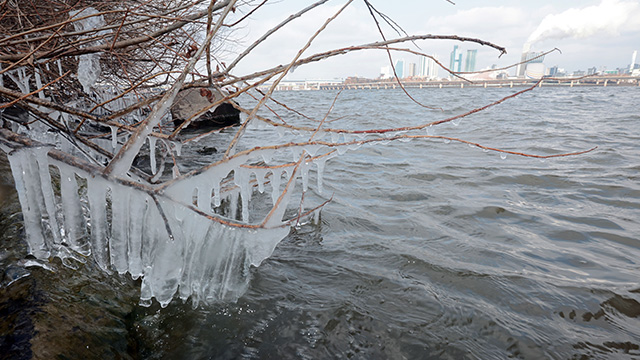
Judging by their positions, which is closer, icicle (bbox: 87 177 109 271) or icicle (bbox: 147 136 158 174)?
icicle (bbox: 87 177 109 271)

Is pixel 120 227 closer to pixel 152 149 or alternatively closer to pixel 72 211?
pixel 72 211

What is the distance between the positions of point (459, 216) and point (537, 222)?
910 mm

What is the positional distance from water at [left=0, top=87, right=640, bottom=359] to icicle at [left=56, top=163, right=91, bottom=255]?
0.23m

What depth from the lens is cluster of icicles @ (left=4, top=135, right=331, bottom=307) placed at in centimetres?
169

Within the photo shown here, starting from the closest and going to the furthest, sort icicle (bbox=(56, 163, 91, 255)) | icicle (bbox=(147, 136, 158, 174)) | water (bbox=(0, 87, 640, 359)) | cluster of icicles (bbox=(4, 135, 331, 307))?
cluster of icicles (bbox=(4, 135, 331, 307)), icicle (bbox=(56, 163, 91, 255)), water (bbox=(0, 87, 640, 359)), icicle (bbox=(147, 136, 158, 174))

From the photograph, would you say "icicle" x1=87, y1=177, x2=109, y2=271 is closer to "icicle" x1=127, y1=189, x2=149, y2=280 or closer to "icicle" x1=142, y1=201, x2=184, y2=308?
"icicle" x1=127, y1=189, x2=149, y2=280

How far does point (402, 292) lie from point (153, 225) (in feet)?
6.73

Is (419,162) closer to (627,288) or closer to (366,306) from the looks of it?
(627,288)

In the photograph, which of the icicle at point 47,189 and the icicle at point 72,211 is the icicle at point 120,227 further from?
the icicle at point 47,189

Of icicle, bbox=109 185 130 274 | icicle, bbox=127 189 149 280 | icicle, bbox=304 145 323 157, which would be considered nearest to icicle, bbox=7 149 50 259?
icicle, bbox=109 185 130 274

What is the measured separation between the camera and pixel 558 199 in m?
4.92

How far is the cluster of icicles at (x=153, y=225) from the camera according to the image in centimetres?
169

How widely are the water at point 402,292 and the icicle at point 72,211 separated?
0.77 ft

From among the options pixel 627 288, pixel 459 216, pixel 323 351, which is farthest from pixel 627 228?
pixel 323 351
